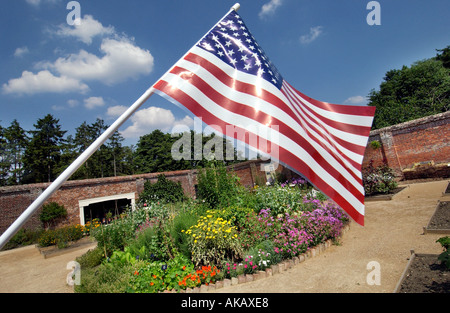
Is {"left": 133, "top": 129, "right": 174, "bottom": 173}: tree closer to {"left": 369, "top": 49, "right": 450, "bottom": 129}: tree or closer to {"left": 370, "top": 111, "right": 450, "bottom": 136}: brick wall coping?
{"left": 369, "top": 49, "right": 450, "bottom": 129}: tree

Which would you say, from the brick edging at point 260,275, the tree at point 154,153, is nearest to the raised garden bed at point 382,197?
the brick edging at point 260,275

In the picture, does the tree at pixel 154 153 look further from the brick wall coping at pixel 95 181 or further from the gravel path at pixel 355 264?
the gravel path at pixel 355 264

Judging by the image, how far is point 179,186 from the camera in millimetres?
18359

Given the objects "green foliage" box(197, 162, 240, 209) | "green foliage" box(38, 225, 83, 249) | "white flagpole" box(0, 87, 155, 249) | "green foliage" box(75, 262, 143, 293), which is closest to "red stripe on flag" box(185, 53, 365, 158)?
"white flagpole" box(0, 87, 155, 249)

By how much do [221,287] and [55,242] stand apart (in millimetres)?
10536

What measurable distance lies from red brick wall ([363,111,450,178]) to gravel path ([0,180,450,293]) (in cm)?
474

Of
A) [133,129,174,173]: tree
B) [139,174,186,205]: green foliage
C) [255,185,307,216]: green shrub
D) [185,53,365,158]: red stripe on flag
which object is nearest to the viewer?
[185,53,365,158]: red stripe on flag

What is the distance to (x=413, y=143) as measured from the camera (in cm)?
1246

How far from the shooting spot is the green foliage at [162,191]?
16.4m

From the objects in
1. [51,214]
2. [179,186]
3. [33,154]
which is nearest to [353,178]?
[51,214]

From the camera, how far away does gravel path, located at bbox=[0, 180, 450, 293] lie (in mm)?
3576

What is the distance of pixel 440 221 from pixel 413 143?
8890 mm

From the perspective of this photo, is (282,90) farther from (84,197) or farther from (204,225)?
(84,197)

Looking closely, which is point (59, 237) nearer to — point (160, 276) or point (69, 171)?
point (160, 276)
